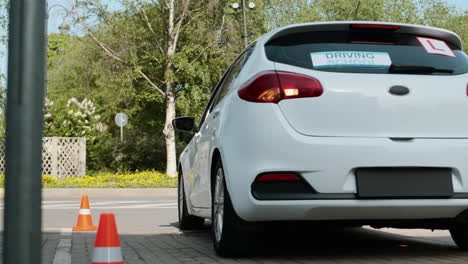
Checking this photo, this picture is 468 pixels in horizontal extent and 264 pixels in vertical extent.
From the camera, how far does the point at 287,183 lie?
470 centimetres

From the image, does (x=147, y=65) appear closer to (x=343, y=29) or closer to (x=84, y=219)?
(x=84, y=219)

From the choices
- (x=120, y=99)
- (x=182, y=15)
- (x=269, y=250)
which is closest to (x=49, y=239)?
(x=269, y=250)

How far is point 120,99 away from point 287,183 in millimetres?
27368

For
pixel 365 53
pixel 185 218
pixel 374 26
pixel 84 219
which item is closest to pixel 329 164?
pixel 365 53

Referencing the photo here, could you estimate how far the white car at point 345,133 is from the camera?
4703 millimetres

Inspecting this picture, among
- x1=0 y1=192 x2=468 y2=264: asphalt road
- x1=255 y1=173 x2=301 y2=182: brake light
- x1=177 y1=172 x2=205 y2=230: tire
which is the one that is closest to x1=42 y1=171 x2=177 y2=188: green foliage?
x1=0 y1=192 x2=468 y2=264: asphalt road

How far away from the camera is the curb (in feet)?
67.6

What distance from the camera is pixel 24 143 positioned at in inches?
90.2

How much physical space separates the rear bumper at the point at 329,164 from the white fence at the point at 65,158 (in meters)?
23.7

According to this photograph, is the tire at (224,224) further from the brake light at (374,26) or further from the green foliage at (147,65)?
the green foliage at (147,65)

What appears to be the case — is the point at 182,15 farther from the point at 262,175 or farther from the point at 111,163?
the point at 262,175

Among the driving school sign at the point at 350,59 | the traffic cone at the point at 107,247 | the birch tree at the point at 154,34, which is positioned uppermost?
the birch tree at the point at 154,34

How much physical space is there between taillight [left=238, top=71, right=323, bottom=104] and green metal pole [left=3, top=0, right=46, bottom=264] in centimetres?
267

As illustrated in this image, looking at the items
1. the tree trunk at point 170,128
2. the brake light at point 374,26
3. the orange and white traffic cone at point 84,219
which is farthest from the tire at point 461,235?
the tree trunk at point 170,128
